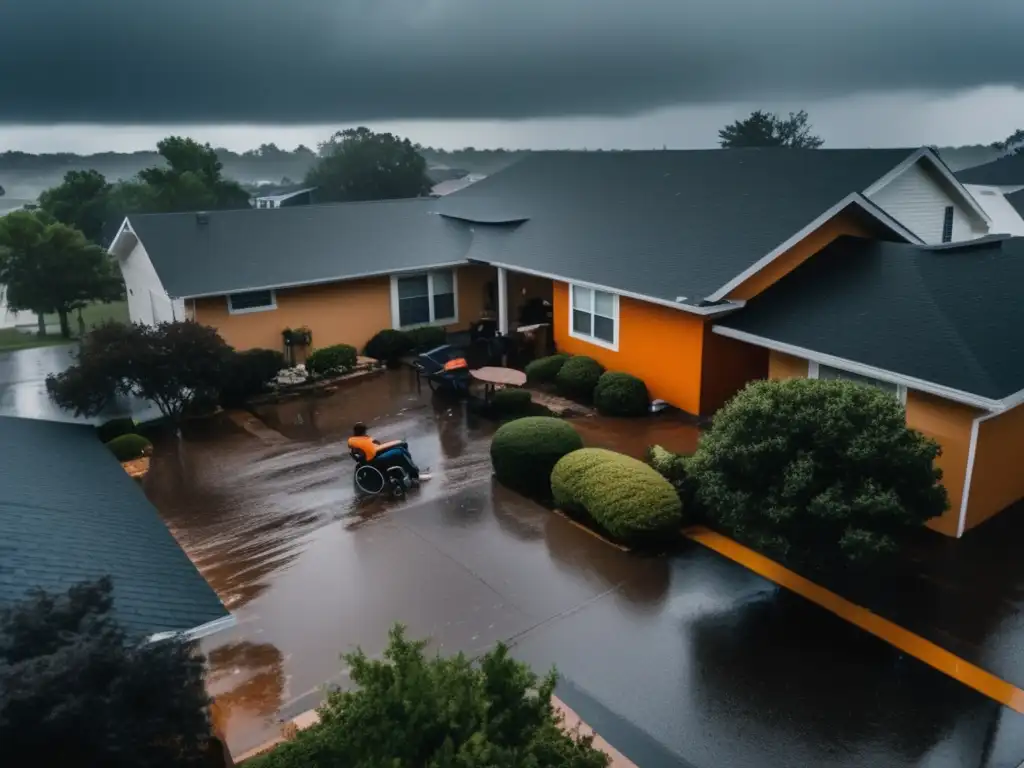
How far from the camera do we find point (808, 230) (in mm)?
16016

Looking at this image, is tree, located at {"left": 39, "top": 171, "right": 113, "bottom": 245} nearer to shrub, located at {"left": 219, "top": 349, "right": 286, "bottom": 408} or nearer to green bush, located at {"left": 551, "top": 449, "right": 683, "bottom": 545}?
shrub, located at {"left": 219, "top": 349, "right": 286, "bottom": 408}

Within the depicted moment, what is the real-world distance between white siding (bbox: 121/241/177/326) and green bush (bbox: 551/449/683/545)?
11.5m

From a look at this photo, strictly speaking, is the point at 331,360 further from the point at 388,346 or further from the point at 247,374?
the point at 247,374

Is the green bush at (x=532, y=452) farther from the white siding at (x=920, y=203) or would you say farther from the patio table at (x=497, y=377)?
the white siding at (x=920, y=203)

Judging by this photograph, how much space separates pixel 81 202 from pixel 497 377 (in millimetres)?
37738

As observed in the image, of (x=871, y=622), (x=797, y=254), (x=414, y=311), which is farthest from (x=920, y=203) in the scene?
(x=871, y=622)

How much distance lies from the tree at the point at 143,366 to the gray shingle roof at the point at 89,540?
5.38 m

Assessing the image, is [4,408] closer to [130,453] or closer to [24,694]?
[130,453]

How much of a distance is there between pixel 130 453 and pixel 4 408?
6.31m

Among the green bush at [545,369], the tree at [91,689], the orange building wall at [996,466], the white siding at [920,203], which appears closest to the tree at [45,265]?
the green bush at [545,369]

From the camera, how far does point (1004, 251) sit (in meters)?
15.5

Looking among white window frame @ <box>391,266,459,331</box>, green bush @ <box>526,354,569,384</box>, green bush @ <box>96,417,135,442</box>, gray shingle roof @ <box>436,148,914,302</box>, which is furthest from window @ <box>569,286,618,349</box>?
green bush @ <box>96,417,135,442</box>

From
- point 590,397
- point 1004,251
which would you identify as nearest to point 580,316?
point 590,397

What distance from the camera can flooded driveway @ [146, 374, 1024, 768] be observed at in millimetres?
7812
